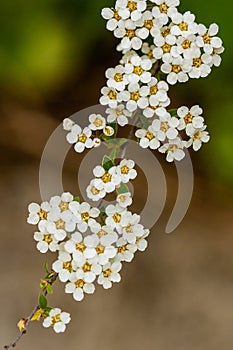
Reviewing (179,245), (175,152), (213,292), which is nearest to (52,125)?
(179,245)

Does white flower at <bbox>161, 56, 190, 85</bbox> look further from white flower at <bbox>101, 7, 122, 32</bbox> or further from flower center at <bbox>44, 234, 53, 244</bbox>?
flower center at <bbox>44, 234, 53, 244</bbox>

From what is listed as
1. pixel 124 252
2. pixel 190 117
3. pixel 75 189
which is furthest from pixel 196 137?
pixel 75 189

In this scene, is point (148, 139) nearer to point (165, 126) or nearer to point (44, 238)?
point (165, 126)

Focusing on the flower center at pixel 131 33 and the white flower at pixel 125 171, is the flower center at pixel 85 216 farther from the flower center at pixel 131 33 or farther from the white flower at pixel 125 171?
the flower center at pixel 131 33

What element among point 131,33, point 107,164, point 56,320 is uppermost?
point 131,33

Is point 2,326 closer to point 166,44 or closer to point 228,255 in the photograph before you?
point 228,255

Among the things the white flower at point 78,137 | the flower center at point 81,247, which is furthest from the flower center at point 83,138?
the flower center at point 81,247
